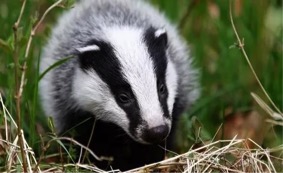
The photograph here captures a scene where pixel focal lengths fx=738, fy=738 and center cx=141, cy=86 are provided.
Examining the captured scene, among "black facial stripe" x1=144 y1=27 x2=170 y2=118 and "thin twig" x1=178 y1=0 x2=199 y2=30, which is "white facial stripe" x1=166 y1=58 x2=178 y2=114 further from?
"thin twig" x1=178 y1=0 x2=199 y2=30

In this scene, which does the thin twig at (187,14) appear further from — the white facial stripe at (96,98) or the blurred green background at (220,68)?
the white facial stripe at (96,98)

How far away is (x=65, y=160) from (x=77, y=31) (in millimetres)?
683

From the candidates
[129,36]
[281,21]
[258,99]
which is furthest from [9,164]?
[281,21]

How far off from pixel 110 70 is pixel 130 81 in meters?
0.15

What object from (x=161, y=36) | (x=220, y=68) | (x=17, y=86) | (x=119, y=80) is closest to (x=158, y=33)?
(x=161, y=36)

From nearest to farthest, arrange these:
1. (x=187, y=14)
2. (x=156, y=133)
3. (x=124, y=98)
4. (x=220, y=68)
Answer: (x=156, y=133)
(x=124, y=98)
(x=220, y=68)
(x=187, y=14)

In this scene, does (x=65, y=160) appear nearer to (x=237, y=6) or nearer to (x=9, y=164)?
(x=9, y=164)

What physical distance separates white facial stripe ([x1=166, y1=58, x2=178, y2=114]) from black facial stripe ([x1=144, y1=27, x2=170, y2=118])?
0.05m

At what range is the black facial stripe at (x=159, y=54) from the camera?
3379mm

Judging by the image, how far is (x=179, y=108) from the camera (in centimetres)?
395

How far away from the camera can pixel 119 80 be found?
3.35 metres

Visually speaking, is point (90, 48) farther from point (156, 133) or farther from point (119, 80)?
point (156, 133)

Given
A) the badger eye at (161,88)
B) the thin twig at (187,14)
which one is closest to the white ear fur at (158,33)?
the badger eye at (161,88)

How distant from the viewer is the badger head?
10.6 ft
